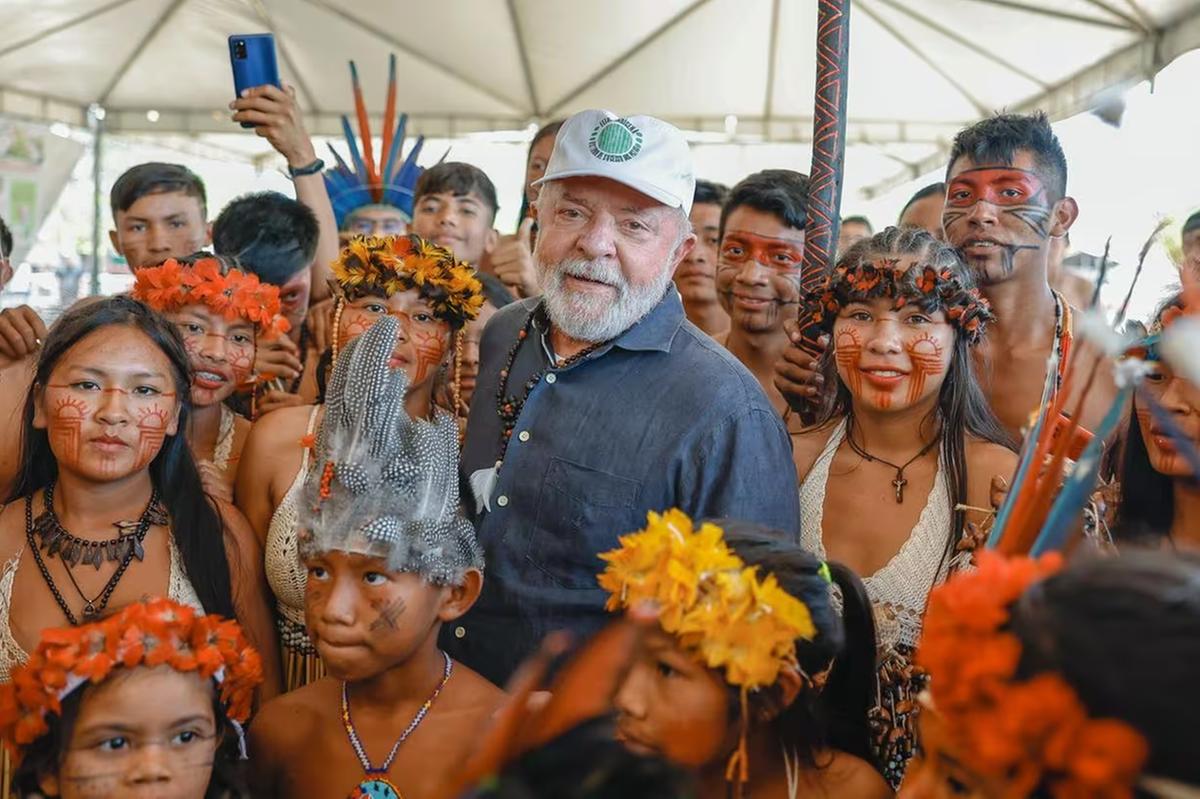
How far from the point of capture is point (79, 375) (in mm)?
2922

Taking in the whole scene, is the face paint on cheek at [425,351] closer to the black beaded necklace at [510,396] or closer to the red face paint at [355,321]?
the red face paint at [355,321]

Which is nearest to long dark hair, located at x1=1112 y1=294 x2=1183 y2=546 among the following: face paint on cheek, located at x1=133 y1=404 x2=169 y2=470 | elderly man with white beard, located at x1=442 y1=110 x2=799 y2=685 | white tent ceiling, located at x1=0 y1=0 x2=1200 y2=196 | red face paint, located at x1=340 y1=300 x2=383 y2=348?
elderly man with white beard, located at x1=442 y1=110 x2=799 y2=685

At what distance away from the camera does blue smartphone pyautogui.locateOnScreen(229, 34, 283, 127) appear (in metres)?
4.22

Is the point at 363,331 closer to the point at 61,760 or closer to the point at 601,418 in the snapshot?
the point at 601,418

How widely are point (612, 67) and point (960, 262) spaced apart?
Result: 985 centimetres

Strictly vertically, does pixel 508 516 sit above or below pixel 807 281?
below

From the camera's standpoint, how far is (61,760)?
2377mm

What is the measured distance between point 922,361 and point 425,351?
4.71 feet

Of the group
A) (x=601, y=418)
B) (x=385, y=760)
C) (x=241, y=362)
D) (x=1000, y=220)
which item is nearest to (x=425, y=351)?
(x=241, y=362)

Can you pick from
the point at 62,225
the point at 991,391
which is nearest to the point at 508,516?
the point at 991,391

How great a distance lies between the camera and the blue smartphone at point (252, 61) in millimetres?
4219

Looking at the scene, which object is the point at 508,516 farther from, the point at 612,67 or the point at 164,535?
the point at 612,67

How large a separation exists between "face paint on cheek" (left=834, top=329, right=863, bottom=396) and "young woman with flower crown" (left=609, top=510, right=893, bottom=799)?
0.89 m

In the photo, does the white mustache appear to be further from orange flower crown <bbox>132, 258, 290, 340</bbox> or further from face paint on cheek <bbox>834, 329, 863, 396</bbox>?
orange flower crown <bbox>132, 258, 290, 340</bbox>
